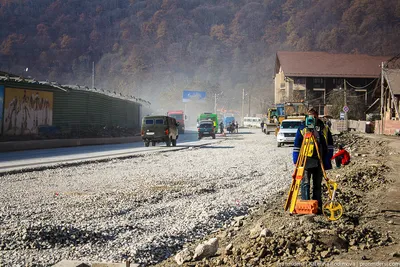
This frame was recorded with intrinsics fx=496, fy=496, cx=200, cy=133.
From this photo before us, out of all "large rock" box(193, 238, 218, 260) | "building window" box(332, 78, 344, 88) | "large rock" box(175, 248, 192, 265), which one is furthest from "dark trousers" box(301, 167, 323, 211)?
"building window" box(332, 78, 344, 88)

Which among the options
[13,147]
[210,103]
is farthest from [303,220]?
[210,103]

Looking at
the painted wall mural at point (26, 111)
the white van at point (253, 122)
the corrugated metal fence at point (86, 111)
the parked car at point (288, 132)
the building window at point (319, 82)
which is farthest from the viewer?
the white van at point (253, 122)

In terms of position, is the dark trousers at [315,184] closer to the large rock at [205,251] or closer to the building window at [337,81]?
the large rock at [205,251]

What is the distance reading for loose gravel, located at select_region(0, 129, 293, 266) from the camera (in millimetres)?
7035

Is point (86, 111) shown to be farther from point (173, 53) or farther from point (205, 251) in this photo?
point (173, 53)

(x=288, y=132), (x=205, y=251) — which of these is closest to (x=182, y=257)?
(x=205, y=251)

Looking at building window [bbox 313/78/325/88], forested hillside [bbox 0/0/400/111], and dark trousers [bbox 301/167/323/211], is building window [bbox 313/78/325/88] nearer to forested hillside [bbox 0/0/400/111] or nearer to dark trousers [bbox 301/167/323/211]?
dark trousers [bbox 301/167/323/211]

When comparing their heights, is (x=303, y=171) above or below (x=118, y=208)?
above

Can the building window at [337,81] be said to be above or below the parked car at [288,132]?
above

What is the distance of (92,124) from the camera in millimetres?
45844

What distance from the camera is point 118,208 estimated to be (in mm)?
10055

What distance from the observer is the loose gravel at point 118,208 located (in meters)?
7.04

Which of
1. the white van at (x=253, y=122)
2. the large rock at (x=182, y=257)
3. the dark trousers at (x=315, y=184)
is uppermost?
the white van at (x=253, y=122)

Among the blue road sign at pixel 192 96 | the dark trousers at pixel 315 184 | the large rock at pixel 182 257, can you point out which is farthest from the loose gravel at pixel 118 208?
the blue road sign at pixel 192 96
